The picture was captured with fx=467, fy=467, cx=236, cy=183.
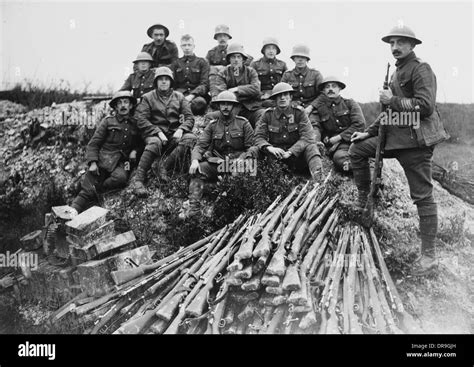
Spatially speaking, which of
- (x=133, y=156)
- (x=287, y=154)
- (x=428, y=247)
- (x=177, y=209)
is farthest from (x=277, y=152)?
(x=133, y=156)

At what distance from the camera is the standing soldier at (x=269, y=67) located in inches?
396

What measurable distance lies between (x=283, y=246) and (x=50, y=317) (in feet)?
10.8

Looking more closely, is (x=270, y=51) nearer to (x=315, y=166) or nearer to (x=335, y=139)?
(x=335, y=139)

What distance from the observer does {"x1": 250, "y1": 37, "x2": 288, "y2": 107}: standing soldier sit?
1006 centimetres

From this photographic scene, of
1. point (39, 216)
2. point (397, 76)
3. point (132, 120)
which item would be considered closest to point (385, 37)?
point (397, 76)

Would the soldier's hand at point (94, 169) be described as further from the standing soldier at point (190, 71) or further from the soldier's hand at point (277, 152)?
the soldier's hand at point (277, 152)

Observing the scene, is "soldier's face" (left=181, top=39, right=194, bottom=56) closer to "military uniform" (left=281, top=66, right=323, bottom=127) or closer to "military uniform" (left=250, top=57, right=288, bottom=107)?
"military uniform" (left=250, top=57, right=288, bottom=107)

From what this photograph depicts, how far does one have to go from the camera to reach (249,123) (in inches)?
326

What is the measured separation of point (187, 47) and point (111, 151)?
3.06 metres

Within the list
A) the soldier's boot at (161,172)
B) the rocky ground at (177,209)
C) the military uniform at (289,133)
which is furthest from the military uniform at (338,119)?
the soldier's boot at (161,172)

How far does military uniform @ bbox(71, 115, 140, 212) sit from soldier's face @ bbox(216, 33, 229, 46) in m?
3.46

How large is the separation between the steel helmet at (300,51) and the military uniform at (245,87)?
960 millimetres
